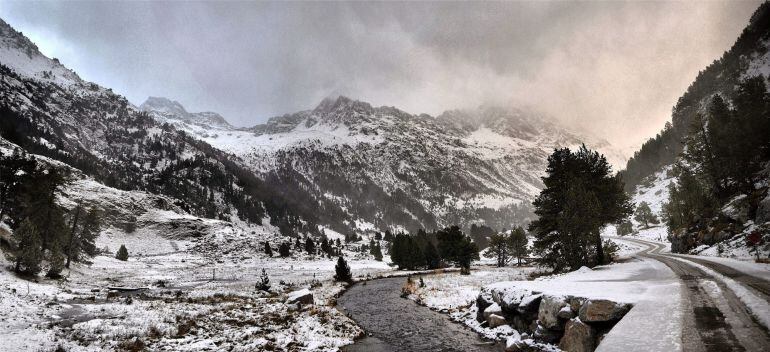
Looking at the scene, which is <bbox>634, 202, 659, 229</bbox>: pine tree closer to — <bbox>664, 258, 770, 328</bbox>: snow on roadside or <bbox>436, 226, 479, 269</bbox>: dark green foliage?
<bbox>436, 226, 479, 269</bbox>: dark green foliage

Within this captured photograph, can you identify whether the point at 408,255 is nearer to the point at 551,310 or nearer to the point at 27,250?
the point at 27,250

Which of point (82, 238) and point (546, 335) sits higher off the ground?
point (82, 238)

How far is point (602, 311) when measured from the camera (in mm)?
13484

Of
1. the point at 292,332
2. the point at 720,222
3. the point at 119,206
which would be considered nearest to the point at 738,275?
the point at 292,332

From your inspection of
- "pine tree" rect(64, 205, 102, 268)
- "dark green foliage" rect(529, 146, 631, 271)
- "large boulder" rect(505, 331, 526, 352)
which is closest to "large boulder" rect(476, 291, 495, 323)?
"large boulder" rect(505, 331, 526, 352)

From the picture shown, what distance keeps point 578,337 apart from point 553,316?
241cm

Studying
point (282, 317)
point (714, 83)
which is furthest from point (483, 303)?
point (714, 83)

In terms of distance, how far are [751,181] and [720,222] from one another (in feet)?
37.9

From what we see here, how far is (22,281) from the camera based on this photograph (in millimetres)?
32844

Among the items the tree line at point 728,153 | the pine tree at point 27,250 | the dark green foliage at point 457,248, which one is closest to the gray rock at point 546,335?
the tree line at point 728,153

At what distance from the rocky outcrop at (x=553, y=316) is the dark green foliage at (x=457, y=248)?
212 feet

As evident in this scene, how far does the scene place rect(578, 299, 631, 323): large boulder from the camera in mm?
13141

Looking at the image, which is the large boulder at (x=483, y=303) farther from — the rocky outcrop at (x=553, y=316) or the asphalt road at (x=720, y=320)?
the asphalt road at (x=720, y=320)

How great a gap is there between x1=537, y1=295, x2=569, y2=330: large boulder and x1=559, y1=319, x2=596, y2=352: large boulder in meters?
1.17
